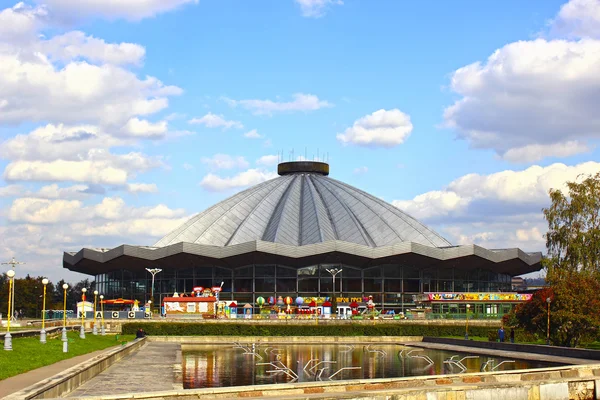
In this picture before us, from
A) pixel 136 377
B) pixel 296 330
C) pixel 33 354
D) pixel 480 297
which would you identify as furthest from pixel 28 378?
pixel 480 297

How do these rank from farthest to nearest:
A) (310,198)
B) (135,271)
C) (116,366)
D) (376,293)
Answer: (310,198)
(135,271)
(376,293)
(116,366)

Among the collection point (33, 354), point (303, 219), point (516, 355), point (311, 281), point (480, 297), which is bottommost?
point (516, 355)

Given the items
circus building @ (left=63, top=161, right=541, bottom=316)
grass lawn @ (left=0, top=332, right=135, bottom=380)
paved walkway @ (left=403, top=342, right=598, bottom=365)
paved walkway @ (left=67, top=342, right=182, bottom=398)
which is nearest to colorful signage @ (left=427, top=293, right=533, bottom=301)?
circus building @ (left=63, top=161, right=541, bottom=316)

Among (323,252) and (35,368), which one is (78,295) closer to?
(323,252)

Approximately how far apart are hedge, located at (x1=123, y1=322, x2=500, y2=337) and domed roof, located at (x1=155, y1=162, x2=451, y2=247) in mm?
41989

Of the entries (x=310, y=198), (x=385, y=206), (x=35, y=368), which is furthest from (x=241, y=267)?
(x=35, y=368)

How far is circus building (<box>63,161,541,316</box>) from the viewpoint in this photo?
92.9m

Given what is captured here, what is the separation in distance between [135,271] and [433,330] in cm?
5402

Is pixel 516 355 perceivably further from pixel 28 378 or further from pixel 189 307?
pixel 189 307

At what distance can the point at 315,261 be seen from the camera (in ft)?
317

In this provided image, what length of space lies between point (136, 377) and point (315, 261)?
228 feet

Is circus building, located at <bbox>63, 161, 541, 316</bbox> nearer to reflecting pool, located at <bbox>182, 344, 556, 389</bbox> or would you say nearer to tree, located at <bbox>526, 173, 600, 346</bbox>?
tree, located at <bbox>526, 173, 600, 346</bbox>

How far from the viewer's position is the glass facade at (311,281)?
3836 inches

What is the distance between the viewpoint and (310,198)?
118 m
